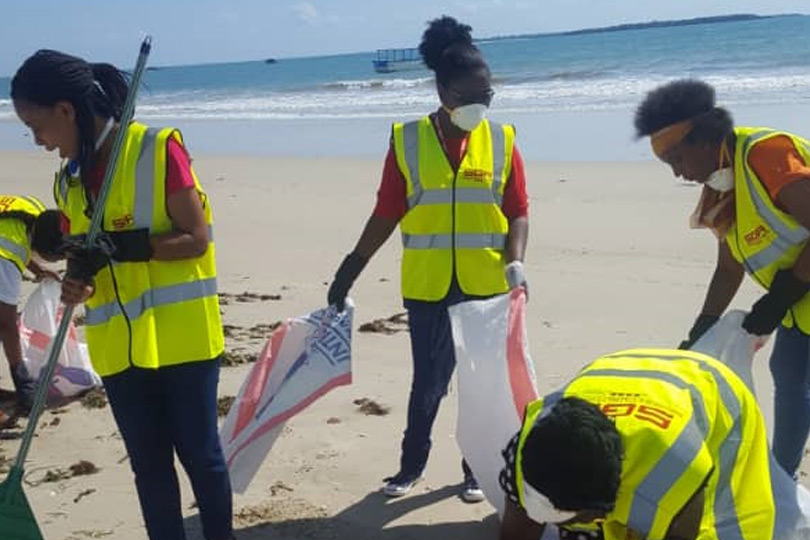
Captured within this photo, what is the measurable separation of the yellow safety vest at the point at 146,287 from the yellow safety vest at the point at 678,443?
3.79 ft

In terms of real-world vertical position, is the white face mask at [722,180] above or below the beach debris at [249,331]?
above

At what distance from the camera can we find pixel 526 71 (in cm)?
3788

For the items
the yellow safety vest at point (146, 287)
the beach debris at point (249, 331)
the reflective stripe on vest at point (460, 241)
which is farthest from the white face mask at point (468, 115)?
the beach debris at point (249, 331)

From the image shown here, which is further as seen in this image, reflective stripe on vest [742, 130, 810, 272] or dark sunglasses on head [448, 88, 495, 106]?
dark sunglasses on head [448, 88, 495, 106]

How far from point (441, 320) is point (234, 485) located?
96 centimetres

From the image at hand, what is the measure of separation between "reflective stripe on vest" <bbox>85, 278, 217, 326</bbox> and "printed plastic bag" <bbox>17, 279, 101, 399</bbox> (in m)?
2.48

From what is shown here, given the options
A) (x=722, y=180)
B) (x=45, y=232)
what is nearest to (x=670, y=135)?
(x=722, y=180)

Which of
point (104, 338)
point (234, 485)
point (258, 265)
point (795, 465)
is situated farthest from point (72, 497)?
point (258, 265)

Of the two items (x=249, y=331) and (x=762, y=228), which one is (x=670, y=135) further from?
(x=249, y=331)

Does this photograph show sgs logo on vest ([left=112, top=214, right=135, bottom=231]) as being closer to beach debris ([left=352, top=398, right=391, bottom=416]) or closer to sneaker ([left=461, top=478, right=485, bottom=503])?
sneaker ([left=461, top=478, right=485, bottom=503])

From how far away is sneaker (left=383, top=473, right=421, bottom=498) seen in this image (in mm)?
4184

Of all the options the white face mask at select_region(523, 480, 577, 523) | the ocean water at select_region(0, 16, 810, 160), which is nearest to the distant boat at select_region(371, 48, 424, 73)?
the ocean water at select_region(0, 16, 810, 160)

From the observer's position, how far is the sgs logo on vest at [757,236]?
3.32 metres

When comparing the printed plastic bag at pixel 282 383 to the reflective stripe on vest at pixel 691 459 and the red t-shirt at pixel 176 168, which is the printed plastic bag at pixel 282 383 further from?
the reflective stripe on vest at pixel 691 459
